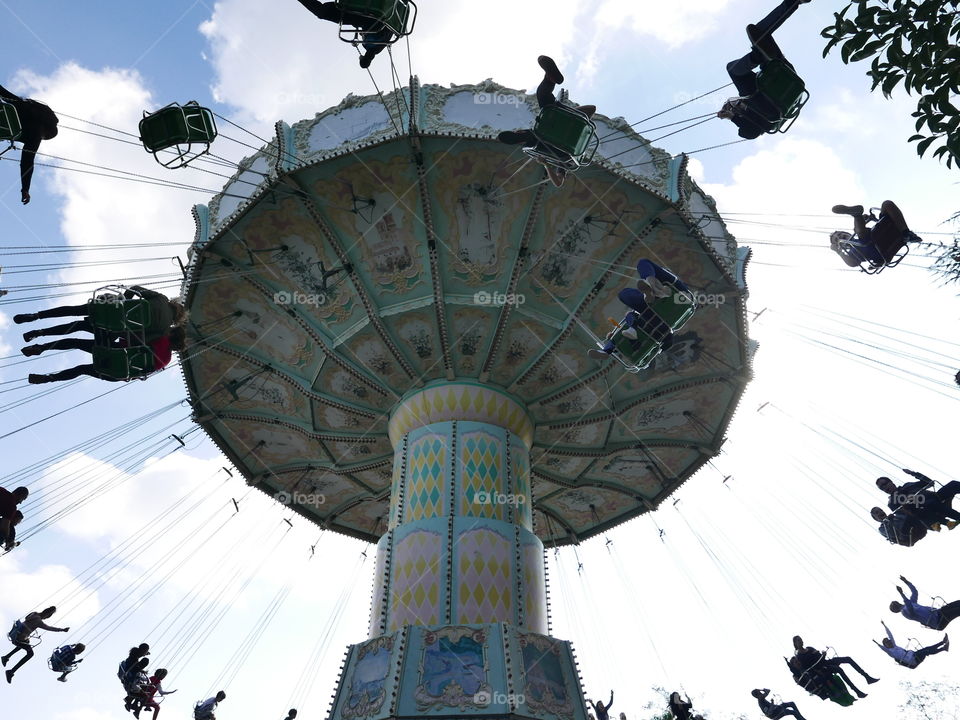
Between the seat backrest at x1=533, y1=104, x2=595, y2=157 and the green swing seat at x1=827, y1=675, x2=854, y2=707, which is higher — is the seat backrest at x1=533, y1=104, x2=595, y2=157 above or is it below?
above

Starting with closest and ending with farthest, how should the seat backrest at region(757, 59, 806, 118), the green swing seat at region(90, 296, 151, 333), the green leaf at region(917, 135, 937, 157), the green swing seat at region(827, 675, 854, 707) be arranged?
1. the green leaf at region(917, 135, 937, 157)
2. the seat backrest at region(757, 59, 806, 118)
3. the green swing seat at region(90, 296, 151, 333)
4. the green swing seat at region(827, 675, 854, 707)

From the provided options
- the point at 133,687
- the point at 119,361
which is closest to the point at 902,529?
the point at 119,361

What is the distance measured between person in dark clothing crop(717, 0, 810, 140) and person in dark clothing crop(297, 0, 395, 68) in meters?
4.09

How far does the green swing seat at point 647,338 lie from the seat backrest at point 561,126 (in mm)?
2609

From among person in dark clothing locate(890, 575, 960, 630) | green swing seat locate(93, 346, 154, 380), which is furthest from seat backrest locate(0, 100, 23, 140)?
person in dark clothing locate(890, 575, 960, 630)

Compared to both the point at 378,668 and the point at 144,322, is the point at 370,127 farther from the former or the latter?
the point at 378,668

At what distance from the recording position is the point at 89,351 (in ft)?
33.3

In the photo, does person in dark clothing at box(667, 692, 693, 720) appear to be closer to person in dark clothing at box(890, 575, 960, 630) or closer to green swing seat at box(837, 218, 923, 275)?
person in dark clothing at box(890, 575, 960, 630)

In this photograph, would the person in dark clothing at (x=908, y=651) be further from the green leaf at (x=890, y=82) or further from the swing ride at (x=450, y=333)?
the green leaf at (x=890, y=82)

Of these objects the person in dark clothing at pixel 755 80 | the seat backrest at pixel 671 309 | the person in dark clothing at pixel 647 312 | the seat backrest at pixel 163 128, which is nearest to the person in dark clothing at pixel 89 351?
the seat backrest at pixel 163 128

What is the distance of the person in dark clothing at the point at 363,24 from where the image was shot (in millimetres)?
8352

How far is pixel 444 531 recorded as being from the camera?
41.0 ft

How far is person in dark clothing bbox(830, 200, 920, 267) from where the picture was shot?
30.9ft

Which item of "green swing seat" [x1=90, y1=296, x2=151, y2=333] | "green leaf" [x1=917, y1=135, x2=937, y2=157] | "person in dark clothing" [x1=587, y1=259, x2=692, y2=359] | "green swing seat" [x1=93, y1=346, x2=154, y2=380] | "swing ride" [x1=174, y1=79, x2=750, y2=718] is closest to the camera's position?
"green leaf" [x1=917, y1=135, x2=937, y2=157]
